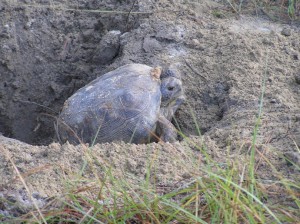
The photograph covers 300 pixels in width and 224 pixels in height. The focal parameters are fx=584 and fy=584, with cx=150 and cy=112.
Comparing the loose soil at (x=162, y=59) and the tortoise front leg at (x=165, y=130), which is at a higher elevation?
the loose soil at (x=162, y=59)

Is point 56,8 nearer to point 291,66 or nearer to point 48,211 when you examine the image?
point 291,66

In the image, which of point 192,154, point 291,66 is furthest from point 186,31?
point 192,154

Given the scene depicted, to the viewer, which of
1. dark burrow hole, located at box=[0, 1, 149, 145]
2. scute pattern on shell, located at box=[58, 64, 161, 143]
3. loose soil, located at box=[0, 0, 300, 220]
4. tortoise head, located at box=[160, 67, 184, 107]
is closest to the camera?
loose soil, located at box=[0, 0, 300, 220]

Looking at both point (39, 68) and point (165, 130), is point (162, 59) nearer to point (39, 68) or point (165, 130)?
point (165, 130)

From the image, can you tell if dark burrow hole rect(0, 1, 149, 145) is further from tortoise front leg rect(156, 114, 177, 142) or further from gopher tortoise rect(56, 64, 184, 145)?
tortoise front leg rect(156, 114, 177, 142)

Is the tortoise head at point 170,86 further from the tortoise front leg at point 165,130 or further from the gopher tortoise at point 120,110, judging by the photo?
the tortoise front leg at point 165,130

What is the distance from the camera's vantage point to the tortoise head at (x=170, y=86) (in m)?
3.87

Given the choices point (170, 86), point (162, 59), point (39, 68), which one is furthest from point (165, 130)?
point (39, 68)

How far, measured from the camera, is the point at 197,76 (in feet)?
13.2

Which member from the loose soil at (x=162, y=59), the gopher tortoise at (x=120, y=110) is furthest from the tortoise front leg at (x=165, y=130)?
the loose soil at (x=162, y=59)

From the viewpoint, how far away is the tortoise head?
12.7ft

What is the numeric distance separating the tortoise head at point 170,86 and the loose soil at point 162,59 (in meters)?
0.10

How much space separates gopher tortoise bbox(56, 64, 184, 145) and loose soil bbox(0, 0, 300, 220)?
169 mm

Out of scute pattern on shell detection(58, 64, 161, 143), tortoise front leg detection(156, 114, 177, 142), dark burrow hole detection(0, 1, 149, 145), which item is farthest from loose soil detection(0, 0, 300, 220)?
scute pattern on shell detection(58, 64, 161, 143)
